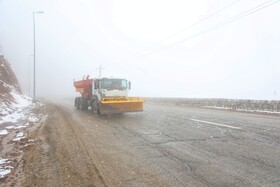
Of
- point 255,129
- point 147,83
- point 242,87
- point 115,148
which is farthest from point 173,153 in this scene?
point 147,83

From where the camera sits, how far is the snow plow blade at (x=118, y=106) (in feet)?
54.6

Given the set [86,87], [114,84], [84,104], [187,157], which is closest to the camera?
[187,157]

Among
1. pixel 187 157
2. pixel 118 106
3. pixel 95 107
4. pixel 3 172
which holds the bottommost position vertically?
pixel 3 172

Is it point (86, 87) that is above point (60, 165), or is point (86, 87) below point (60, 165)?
above

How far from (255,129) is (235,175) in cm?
519

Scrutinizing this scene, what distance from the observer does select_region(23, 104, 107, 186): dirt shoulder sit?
199 inches

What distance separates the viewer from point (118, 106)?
55.1ft

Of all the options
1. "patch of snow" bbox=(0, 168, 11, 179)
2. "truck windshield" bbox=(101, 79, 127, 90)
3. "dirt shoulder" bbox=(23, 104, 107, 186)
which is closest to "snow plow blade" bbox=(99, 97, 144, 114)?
"truck windshield" bbox=(101, 79, 127, 90)

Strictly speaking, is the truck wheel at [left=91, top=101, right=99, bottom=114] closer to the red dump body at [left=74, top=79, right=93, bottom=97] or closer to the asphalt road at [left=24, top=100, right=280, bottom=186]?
the red dump body at [left=74, top=79, right=93, bottom=97]

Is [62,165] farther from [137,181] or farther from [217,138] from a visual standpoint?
[217,138]

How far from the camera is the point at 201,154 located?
651 cm

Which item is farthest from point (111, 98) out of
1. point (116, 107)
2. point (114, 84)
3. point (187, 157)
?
point (187, 157)

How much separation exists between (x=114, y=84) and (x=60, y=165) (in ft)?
40.9

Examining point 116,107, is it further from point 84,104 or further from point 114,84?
point 84,104
